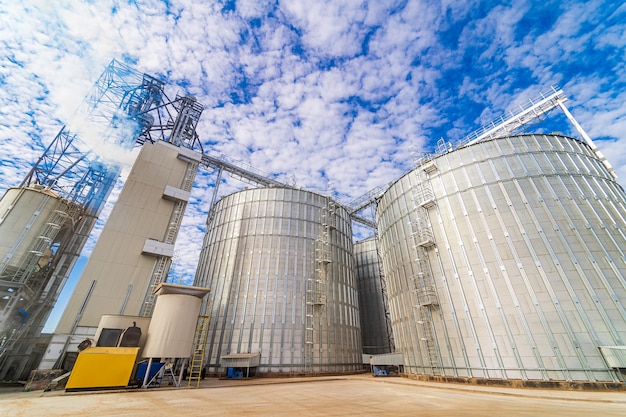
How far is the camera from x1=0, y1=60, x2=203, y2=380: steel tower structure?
53.8ft

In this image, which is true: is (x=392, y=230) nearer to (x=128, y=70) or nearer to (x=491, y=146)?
(x=491, y=146)

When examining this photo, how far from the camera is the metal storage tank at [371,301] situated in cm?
3662

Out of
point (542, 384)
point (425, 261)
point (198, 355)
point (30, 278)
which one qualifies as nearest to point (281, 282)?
point (198, 355)

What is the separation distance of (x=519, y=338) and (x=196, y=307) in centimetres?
2070

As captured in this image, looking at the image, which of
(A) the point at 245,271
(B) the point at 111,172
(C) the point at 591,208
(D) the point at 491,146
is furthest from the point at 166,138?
(C) the point at 591,208

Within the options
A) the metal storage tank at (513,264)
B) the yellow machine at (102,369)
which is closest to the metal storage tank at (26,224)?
the yellow machine at (102,369)

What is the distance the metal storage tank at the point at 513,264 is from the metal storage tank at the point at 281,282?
902cm

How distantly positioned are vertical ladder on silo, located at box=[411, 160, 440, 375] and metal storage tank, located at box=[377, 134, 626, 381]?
8cm

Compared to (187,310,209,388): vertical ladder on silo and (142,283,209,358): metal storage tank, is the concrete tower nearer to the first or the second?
(142,283,209,358): metal storage tank

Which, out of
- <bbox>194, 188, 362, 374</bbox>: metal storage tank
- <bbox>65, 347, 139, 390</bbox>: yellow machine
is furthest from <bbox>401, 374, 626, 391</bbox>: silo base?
<bbox>65, 347, 139, 390</bbox>: yellow machine

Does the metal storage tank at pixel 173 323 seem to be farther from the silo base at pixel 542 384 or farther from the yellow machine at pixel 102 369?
the silo base at pixel 542 384

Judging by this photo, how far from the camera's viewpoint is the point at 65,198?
20641 millimetres

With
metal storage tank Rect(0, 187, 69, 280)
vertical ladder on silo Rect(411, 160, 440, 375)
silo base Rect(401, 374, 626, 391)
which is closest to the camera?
silo base Rect(401, 374, 626, 391)

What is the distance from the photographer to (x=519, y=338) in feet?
46.0
